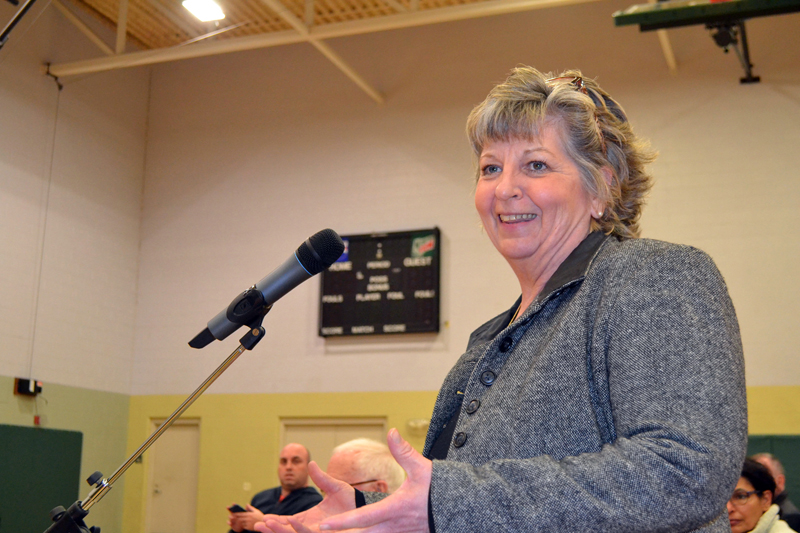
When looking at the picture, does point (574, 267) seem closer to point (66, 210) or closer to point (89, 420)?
point (66, 210)

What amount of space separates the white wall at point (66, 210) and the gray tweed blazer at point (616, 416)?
7490 mm

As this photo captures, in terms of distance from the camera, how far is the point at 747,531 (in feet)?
13.0

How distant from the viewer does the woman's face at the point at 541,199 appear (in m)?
1.37

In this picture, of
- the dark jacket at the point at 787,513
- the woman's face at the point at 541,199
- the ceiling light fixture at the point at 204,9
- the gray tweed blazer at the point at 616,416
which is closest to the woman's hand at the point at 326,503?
the gray tweed blazer at the point at 616,416

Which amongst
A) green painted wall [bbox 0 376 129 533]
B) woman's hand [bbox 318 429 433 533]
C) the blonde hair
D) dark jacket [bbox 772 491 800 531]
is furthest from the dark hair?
green painted wall [bbox 0 376 129 533]

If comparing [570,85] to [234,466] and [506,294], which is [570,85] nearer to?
[506,294]

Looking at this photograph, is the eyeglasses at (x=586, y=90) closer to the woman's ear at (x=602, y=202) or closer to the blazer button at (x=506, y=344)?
the woman's ear at (x=602, y=202)

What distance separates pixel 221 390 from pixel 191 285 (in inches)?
51.2

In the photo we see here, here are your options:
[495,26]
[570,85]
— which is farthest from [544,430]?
[495,26]

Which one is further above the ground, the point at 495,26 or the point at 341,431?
the point at 495,26

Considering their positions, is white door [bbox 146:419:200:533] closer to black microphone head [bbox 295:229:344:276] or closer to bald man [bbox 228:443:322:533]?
bald man [bbox 228:443:322:533]

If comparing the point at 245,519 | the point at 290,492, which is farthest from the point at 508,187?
the point at 290,492

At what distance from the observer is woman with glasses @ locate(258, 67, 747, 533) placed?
2.98 feet

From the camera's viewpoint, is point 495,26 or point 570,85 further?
point 495,26
